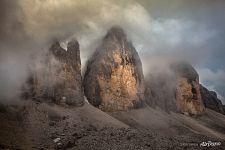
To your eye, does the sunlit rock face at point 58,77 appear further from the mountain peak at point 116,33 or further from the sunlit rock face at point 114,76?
the mountain peak at point 116,33

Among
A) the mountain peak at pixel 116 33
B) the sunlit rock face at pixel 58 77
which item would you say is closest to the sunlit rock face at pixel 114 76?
the mountain peak at pixel 116 33

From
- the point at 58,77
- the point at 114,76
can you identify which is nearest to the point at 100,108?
the point at 114,76

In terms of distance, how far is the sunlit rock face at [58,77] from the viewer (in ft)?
413

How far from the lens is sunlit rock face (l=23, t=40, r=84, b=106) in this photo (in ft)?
413

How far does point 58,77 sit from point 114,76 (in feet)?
108

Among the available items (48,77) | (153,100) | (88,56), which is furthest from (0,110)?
(153,100)

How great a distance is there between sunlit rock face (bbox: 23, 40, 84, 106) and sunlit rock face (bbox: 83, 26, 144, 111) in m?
13.7

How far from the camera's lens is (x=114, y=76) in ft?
525

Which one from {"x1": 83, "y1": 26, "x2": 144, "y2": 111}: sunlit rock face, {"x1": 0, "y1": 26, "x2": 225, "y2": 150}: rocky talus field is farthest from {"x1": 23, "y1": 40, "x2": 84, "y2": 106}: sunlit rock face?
{"x1": 83, "y1": 26, "x2": 144, "y2": 111}: sunlit rock face

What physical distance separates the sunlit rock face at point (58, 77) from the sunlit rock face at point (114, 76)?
13746 mm

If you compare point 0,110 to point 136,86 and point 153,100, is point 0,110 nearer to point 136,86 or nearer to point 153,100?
point 136,86

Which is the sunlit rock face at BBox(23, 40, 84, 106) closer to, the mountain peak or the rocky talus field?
the rocky talus field

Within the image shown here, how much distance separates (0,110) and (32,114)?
30.0 feet

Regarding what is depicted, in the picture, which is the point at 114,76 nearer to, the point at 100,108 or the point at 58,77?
the point at 100,108
